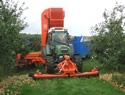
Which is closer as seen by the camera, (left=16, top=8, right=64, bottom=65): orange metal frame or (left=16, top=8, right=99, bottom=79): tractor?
(left=16, top=8, right=99, bottom=79): tractor

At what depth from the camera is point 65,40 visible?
25.7 metres

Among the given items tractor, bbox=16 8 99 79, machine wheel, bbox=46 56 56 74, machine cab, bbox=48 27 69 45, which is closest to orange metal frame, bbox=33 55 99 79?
tractor, bbox=16 8 99 79

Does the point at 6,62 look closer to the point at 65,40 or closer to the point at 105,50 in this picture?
the point at 65,40

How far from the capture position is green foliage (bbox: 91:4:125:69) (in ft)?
82.4

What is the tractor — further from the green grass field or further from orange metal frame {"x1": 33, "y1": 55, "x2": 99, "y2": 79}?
the green grass field

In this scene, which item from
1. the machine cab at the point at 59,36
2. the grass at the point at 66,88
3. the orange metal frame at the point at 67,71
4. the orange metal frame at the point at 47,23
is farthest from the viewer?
the orange metal frame at the point at 47,23

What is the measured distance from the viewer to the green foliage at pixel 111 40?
25.1 metres

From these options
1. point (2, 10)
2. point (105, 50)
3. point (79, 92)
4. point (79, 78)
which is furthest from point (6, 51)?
point (105, 50)

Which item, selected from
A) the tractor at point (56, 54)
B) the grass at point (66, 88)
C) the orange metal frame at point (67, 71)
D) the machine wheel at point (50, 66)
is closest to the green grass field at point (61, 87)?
the grass at point (66, 88)

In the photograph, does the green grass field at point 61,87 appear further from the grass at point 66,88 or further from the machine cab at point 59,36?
the machine cab at point 59,36

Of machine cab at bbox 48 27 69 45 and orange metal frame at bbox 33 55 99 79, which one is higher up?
machine cab at bbox 48 27 69 45

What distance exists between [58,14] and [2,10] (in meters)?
7.79

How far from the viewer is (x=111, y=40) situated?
25266mm

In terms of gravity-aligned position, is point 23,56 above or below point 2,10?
below
